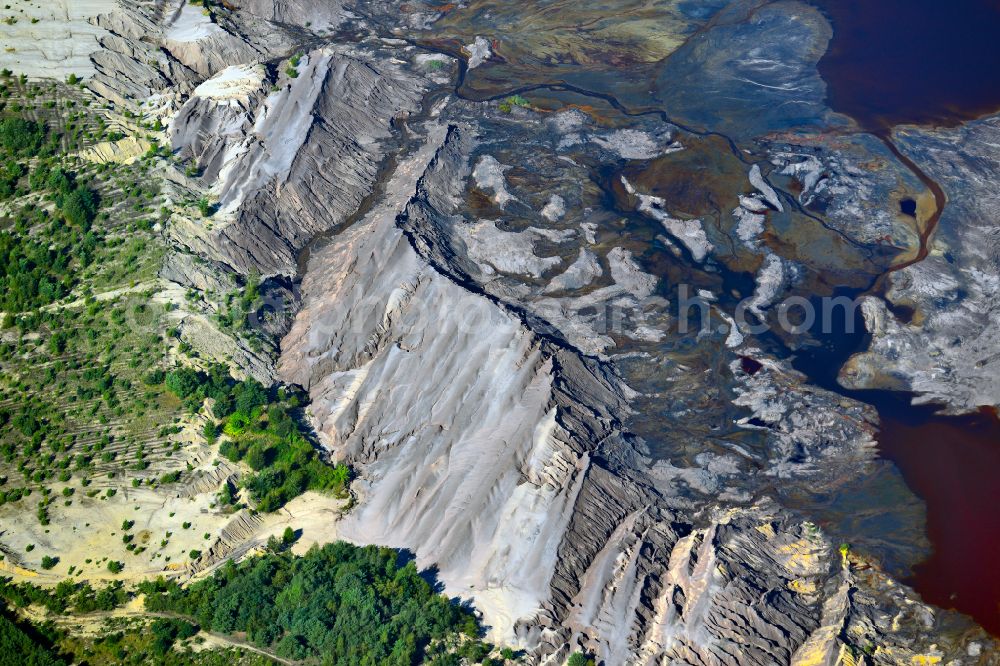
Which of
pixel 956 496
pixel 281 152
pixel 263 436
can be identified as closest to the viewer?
pixel 263 436

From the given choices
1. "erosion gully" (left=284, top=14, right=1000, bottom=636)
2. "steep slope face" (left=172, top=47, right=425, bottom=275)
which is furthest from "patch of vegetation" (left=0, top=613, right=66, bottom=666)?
"erosion gully" (left=284, top=14, right=1000, bottom=636)

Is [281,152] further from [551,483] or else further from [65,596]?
[65,596]

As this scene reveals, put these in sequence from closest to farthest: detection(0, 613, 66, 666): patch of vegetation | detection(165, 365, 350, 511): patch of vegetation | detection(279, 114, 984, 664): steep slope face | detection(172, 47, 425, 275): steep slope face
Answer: detection(0, 613, 66, 666): patch of vegetation < detection(279, 114, 984, 664): steep slope face < detection(165, 365, 350, 511): patch of vegetation < detection(172, 47, 425, 275): steep slope face

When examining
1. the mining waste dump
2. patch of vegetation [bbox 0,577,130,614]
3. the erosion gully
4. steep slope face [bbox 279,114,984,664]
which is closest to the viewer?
steep slope face [bbox 279,114,984,664]

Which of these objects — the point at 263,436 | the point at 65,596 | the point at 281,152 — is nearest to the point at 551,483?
the point at 263,436

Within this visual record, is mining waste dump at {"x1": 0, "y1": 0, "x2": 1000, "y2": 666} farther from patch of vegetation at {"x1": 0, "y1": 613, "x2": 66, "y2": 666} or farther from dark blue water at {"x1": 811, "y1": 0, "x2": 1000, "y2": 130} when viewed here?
dark blue water at {"x1": 811, "y1": 0, "x2": 1000, "y2": 130}

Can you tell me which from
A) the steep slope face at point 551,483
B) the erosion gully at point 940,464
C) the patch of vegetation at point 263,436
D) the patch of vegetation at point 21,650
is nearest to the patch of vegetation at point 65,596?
the patch of vegetation at point 21,650

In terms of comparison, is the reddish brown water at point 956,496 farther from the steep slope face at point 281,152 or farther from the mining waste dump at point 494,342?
the steep slope face at point 281,152
